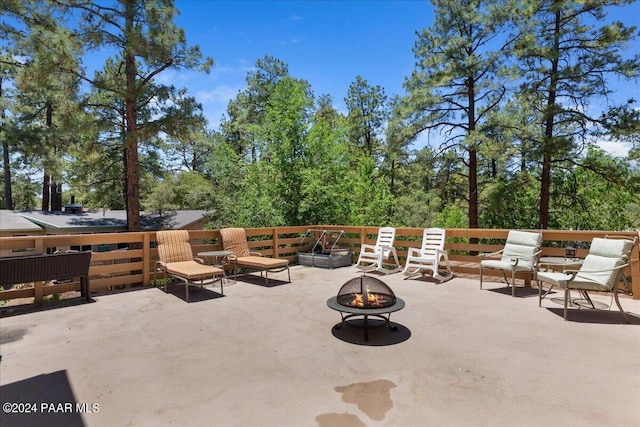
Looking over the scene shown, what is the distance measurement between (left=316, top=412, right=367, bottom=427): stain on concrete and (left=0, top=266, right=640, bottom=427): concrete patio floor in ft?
0.04

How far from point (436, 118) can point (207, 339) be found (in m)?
11.0

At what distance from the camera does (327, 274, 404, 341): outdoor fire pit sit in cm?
332

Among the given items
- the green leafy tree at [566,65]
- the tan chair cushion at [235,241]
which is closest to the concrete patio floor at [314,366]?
the tan chair cushion at [235,241]

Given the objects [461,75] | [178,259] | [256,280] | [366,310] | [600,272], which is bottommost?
[256,280]

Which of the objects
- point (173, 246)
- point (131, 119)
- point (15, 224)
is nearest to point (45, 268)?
point (173, 246)

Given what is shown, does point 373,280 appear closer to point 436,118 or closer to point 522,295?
point 522,295

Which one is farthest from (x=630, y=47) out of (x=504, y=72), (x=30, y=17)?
(x=30, y=17)

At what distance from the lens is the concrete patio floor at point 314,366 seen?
2078 mm

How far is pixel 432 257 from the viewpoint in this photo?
6.30m

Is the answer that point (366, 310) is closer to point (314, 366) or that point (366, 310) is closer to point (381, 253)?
point (314, 366)

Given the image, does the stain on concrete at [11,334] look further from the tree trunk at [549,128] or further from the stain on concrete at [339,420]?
the tree trunk at [549,128]

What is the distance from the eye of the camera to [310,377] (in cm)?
253

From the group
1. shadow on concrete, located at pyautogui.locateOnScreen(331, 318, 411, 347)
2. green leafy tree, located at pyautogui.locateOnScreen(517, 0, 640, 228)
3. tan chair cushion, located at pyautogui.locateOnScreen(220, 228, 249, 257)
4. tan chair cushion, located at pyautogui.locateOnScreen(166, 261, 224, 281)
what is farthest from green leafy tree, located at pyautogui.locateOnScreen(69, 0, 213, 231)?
green leafy tree, located at pyautogui.locateOnScreen(517, 0, 640, 228)

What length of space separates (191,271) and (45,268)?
1.68 m
